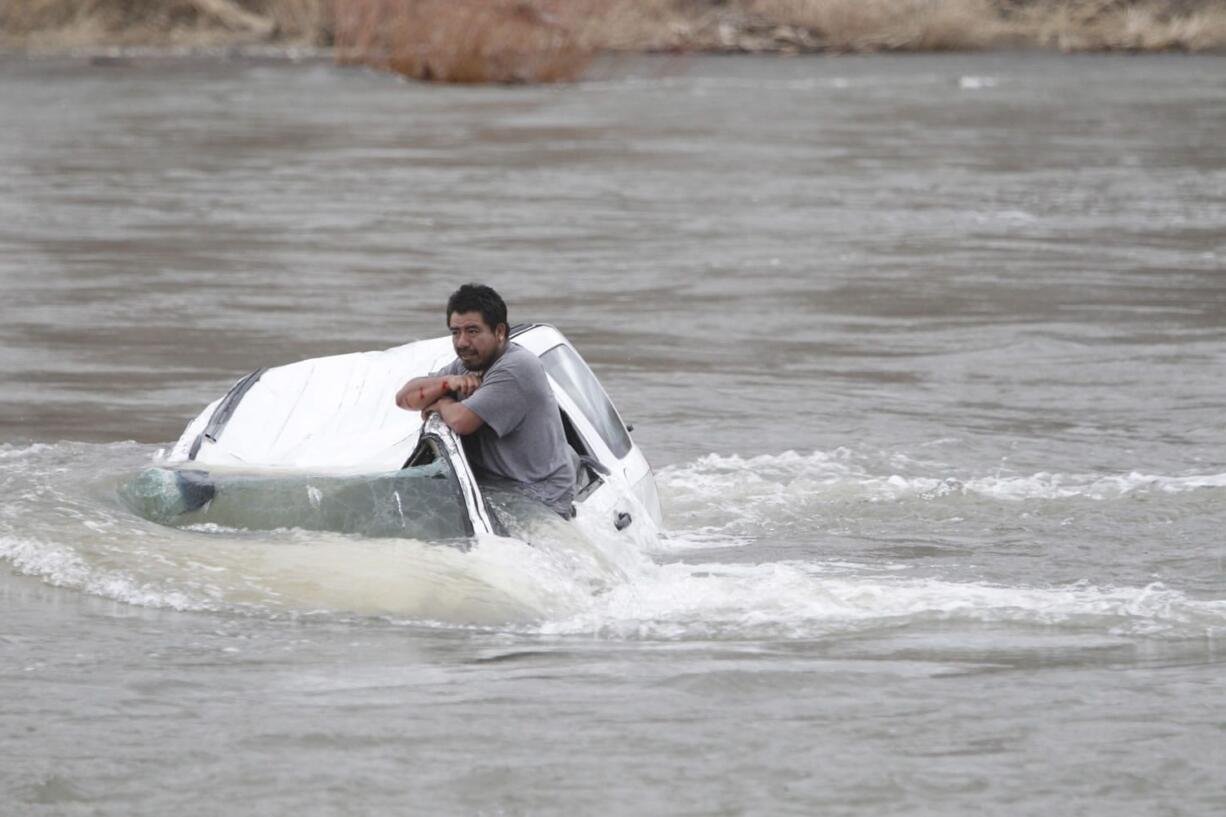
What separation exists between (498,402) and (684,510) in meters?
2.37

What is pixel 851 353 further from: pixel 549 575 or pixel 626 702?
pixel 626 702

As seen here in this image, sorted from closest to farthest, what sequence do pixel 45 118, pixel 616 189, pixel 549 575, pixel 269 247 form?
pixel 549 575
pixel 269 247
pixel 616 189
pixel 45 118

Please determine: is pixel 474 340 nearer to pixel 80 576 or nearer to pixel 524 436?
pixel 524 436

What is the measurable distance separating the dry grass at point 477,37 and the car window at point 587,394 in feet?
105

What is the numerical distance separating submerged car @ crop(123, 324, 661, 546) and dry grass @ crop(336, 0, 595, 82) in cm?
3212

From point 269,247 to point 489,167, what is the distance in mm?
7623

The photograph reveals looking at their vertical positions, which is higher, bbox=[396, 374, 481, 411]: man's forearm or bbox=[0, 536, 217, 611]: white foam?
bbox=[396, 374, 481, 411]: man's forearm

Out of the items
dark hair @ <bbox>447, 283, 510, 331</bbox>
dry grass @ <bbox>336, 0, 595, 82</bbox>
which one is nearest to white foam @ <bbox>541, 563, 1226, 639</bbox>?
dark hair @ <bbox>447, 283, 510, 331</bbox>

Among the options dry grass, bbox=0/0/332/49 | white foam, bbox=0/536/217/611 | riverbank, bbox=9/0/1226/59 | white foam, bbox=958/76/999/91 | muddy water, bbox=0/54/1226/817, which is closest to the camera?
muddy water, bbox=0/54/1226/817

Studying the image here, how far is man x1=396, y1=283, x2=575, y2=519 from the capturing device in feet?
29.0

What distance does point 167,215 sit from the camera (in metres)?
23.3

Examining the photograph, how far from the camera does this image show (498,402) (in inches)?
347

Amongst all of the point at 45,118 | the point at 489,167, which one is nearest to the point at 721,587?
the point at 489,167

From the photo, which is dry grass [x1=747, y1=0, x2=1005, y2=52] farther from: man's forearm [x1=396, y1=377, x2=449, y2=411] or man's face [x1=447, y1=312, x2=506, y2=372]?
man's forearm [x1=396, y1=377, x2=449, y2=411]
